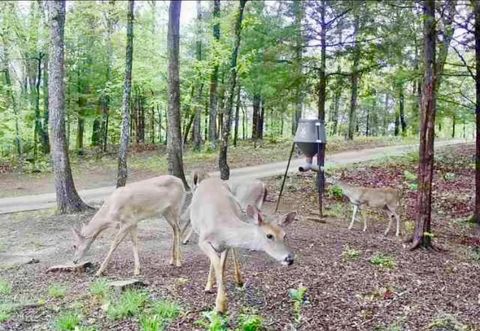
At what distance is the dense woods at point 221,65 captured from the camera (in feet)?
44.0

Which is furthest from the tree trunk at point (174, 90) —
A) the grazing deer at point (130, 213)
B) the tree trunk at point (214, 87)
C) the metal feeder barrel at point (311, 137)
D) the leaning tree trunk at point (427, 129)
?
the tree trunk at point (214, 87)

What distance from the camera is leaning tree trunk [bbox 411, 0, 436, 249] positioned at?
830cm

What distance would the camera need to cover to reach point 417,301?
592 centimetres

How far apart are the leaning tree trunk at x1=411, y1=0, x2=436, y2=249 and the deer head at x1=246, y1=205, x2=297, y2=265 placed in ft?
14.4

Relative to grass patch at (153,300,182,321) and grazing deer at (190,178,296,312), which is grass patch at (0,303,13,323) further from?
grazing deer at (190,178,296,312)

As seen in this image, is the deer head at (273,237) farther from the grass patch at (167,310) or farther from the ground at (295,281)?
the grass patch at (167,310)

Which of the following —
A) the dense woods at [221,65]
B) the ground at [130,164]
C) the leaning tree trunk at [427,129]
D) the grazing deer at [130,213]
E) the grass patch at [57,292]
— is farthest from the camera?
the ground at [130,164]

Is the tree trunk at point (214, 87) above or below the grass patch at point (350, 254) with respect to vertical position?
above

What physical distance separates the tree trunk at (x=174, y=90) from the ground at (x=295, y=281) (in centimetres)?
349

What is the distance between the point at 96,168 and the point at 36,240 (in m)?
14.0

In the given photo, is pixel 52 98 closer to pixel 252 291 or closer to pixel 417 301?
pixel 252 291

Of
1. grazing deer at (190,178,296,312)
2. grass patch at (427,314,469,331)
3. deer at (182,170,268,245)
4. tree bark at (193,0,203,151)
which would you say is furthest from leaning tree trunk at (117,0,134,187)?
tree bark at (193,0,203,151)

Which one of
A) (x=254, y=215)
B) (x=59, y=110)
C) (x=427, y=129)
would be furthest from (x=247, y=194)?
(x=59, y=110)

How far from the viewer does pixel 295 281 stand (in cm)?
632
